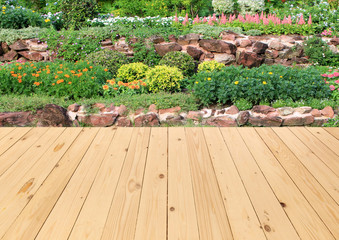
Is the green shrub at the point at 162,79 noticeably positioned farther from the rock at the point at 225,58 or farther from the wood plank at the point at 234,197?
the wood plank at the point at 234,197

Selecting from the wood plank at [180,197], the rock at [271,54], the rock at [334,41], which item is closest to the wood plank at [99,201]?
the wood plank at [180,197]

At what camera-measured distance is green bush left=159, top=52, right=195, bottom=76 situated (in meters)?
4.74

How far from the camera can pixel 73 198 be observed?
1759 mm

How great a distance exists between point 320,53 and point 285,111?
2372mm

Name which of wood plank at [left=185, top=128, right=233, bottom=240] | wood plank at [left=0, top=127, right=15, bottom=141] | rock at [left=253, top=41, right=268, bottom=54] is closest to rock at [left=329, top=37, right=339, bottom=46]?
rock at [left=253, top=41, right=268, bottom=54]

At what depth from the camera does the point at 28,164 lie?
2148 millimetres

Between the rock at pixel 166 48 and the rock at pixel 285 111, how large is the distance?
2.45 meters

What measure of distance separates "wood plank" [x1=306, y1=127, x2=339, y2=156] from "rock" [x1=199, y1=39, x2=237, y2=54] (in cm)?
277

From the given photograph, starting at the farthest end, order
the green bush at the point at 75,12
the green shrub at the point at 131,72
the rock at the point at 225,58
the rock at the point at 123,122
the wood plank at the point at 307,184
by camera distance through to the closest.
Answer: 1. the green bush at the point at 75,12
2. the rock at the point at 225,58
3. the green shrub at the point at 131,72
4. the rock at the point at 123,122
5. the wood plank at the point at 307,184

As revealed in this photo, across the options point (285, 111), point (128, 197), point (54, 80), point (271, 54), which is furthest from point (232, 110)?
point (271, 54)

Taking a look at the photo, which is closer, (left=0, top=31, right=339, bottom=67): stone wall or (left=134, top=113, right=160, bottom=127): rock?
(left=134, top=113, right=160, bottom=127): rock

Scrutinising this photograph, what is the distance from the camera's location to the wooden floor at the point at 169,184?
1.53m

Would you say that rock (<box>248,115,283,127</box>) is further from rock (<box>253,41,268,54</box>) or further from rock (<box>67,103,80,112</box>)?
rock (<box>253,41,268,54</box>)

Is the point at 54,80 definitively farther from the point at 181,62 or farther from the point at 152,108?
the point at 181,62
